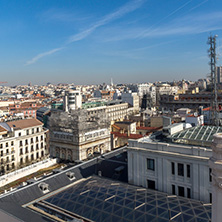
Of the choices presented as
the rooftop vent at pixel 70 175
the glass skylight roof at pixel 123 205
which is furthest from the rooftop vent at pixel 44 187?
the rooftop vent at pixel 70 175

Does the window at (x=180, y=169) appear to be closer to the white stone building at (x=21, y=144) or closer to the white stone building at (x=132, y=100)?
the white stone building at (x=21, y=144)

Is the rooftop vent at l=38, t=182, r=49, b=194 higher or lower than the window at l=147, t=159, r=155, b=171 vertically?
lower

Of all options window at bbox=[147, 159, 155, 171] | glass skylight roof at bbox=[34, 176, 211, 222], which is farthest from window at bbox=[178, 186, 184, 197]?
window at bbox=[147, 159, 155, 171]

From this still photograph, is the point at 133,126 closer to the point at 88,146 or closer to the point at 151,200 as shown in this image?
the point at 88,146

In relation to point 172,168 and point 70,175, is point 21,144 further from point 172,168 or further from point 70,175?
point 172,168

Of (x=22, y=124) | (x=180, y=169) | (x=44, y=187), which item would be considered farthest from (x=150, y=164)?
(x=22, y=124)

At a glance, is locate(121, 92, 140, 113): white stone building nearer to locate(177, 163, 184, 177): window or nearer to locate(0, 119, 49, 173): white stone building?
locate(0, 119, 49, 173): white stone building

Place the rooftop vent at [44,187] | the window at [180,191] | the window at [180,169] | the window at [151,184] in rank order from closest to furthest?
the window at [180,169], the window at [180,191], the window at [151,184], the rooftop vent at [44,187]

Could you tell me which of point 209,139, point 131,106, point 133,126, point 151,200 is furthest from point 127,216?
point 131,106
